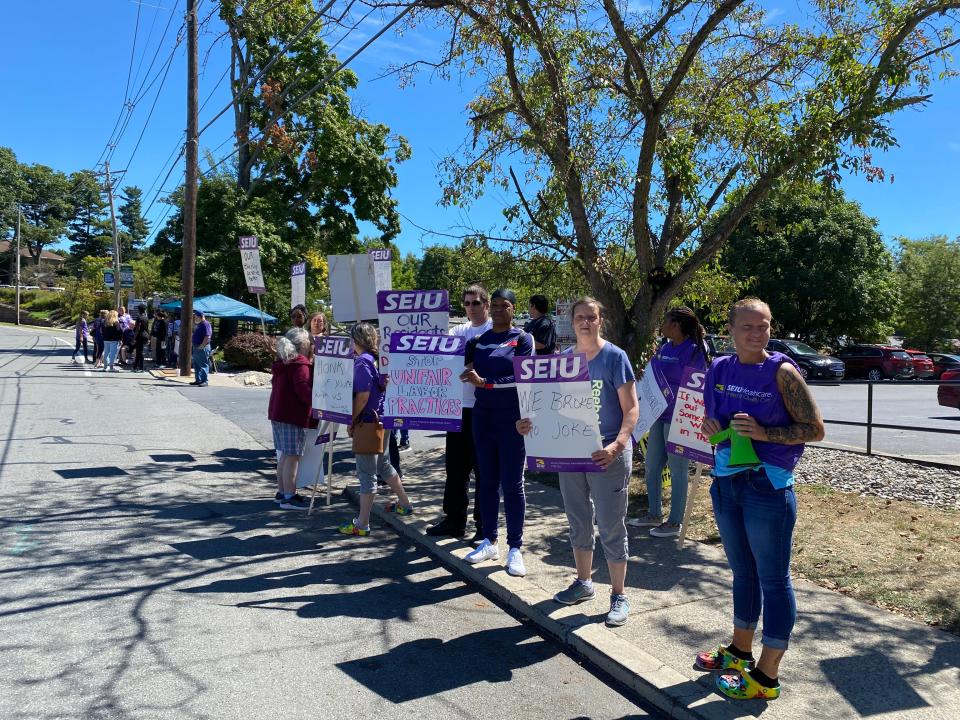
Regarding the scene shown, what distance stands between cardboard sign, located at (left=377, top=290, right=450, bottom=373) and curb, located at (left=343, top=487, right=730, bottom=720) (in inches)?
91.8

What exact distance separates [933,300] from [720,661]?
169 ft

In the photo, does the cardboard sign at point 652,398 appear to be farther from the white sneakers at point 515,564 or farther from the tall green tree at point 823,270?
the tall green tree at point 823,270

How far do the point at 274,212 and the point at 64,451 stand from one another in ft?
72.8

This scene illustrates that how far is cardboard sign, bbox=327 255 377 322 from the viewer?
996 cm

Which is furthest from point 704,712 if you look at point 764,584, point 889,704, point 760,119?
point 760,119

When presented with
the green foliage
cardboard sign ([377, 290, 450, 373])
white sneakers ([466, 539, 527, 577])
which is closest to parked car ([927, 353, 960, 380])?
the green foliage

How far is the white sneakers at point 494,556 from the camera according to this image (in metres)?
5.40

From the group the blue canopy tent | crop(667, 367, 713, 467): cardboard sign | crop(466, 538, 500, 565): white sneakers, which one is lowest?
crop(466, 538, 500, 565): white sneakers

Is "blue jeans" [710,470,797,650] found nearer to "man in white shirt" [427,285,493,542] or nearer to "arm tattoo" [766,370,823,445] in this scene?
"arm tattoo" [766,370,823,445]

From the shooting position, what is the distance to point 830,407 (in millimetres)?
18906

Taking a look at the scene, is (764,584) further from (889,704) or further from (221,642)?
(221,642)

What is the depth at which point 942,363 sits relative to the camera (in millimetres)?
33406

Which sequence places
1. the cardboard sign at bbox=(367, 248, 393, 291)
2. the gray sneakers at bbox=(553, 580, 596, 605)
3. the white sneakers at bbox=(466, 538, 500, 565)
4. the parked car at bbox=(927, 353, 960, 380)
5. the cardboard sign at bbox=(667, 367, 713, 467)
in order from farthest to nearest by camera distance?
the parked car at bbox=(927, 353, 960, 380)
the cardboard sign at bbox=(367, 248, 393, 291)
the cardboard sign at bbox=(667, 367, 713, 467)
the white sneakers at bbox=(466, 538, 500, 565)
the gray sneakers at bbox=(553, 580, 596, 605)

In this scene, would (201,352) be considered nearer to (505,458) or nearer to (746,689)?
(505,458)
